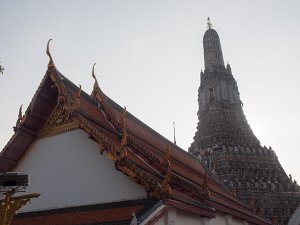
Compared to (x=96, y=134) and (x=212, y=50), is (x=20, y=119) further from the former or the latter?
(x=212, y=50)

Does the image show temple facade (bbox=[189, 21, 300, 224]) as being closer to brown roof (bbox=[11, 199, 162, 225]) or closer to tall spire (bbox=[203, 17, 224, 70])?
tall spire (bbox=[203, 17, 224, 70])

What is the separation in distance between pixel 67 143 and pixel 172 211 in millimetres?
3265

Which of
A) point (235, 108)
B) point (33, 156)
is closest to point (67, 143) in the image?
point (33, 156)

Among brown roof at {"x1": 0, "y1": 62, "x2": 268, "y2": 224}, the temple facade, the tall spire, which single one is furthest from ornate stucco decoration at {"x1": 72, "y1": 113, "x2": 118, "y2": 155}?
the tall spire

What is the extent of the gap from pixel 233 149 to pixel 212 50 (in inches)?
627

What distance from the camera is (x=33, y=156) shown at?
970 cm

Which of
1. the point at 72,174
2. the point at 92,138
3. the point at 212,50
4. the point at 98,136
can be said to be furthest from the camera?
the point at 212,50

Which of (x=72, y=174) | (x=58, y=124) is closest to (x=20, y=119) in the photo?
(x=58, y=124)

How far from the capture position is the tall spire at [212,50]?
158 feet

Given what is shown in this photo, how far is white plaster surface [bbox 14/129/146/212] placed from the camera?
8.15 m

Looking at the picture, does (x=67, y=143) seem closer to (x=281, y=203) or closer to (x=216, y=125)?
(x=281, y=203)

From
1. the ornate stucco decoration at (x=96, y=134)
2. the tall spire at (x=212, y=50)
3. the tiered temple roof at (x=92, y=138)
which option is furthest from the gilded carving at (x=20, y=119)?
the tall spire at (x=212, y=50)

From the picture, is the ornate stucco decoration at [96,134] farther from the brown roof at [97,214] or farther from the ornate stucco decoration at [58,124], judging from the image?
the brown roof at [97,214]

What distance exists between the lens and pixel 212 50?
1921 inches
